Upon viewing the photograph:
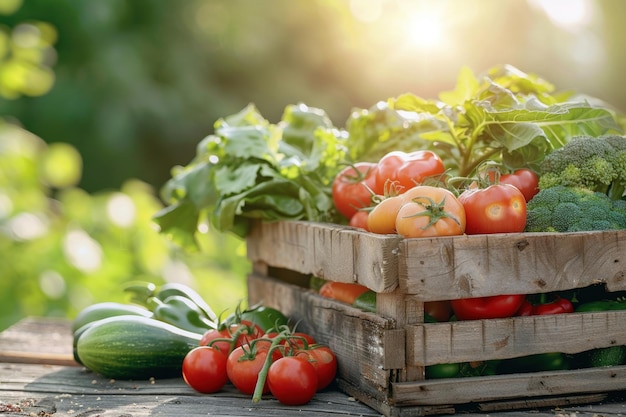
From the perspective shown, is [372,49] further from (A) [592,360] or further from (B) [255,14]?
(A) [592,360]

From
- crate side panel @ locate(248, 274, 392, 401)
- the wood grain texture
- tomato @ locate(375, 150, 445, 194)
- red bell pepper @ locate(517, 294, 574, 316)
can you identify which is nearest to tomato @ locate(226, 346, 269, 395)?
crate side panel @ locate(248, 274, 392, 401)

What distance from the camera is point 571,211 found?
8.52 feet

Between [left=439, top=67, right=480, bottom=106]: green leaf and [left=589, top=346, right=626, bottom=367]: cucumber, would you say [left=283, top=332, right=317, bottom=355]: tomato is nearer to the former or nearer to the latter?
[left=589, top=346, right=626, bottom=367]: cucumber

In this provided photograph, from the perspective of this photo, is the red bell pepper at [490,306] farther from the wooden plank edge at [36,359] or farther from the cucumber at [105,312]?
the wooden plank edge at [36,359]

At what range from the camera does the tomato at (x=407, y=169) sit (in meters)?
2.81

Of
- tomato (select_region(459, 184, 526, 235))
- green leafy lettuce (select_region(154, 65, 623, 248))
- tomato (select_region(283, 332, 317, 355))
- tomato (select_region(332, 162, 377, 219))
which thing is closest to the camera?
tomato (select_region(459, 184, 526, 235))

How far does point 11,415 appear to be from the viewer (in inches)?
103

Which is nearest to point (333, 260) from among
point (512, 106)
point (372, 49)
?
point (512, 106)

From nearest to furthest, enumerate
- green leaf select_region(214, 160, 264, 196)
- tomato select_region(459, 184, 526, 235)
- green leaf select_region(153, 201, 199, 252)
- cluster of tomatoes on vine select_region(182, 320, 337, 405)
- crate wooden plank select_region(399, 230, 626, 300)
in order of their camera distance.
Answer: crate wooden plank select_region(399, 230, 626, 300) < tomato select_region(459, 184, 526, 235) < cluster of tomatoes on vine select_region(182, 320, 337, 405) < green leaf select_region(214, 160, 264, 196) < green leaf select_region(153, 201, 199, 252)

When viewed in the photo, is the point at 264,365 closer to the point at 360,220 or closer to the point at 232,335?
the point at 232,335

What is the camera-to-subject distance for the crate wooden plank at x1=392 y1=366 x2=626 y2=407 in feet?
8.03

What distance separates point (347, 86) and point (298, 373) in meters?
10.7

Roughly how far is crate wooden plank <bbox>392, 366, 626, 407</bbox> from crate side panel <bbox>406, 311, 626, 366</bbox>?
0.21ft

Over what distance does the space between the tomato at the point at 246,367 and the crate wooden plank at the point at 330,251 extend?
13.8 inches
